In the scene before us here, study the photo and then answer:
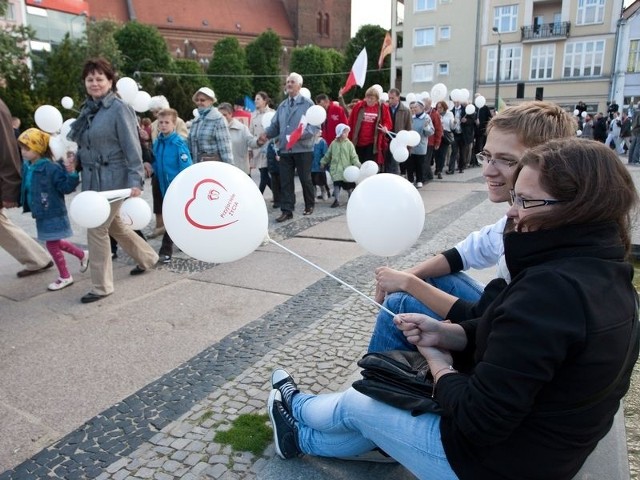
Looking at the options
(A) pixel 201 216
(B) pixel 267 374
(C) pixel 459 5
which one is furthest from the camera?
(C) pixel 459 5

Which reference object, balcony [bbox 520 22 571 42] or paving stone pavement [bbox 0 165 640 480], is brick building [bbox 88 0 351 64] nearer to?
balcony [bbox 520 22 571 42]

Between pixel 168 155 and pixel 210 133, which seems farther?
pixel 210 133

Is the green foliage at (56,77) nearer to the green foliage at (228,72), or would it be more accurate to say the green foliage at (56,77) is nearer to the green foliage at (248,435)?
the green foliage at (248,435)

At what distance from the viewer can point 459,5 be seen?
42.8 metres

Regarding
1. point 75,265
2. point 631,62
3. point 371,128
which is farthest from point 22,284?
point 631,62

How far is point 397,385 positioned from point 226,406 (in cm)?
130

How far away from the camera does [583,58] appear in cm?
3888

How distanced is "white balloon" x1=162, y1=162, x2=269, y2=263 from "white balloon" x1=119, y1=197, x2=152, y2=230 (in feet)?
6.46

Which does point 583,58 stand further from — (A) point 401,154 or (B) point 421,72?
(A) point 401,154

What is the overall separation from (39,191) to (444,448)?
13.7ft

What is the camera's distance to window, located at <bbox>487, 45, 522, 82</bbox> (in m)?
41.4

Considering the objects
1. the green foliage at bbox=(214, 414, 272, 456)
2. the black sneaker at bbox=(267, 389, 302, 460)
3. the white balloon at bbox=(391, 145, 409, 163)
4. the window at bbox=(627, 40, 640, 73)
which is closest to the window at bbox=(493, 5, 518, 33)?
the window at bbox=(627, 40, 640, 73)

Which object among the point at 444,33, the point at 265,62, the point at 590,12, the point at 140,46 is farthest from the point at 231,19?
the point at 590,12

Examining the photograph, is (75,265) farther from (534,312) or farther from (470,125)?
(470,125)
